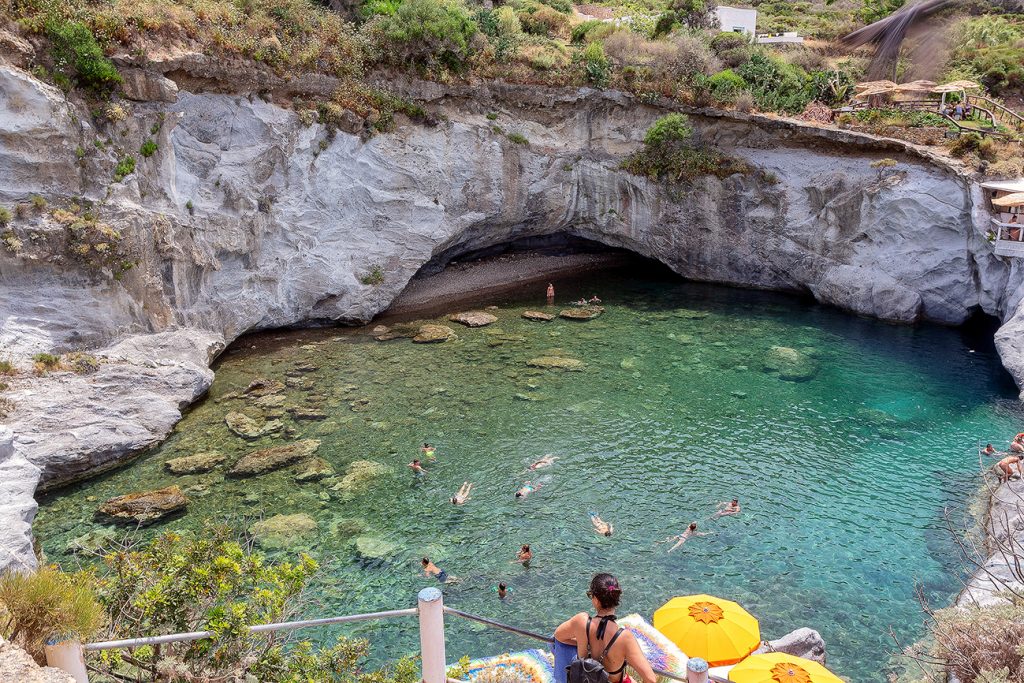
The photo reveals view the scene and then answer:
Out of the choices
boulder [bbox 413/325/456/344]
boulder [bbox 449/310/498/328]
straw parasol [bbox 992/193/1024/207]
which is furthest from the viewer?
boulder [bbox 449/310/498/328]

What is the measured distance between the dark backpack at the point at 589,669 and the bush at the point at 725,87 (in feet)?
106

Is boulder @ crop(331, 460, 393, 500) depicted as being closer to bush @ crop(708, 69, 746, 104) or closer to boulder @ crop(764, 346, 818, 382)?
boulder @ crop(764, 346, 818, 382)

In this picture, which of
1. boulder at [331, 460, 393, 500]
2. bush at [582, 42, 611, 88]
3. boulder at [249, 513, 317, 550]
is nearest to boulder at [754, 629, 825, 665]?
boulder at [249, 513, 317, 550]

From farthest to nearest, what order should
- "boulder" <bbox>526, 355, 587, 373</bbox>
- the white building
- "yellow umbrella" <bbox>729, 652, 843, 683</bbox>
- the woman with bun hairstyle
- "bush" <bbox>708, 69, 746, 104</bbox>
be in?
the white building, "bush" <bbox>708, 69, 746, 104</bbox>, "boulder" <bbox>526, 355, 587, 373</bbox>, "yellow umbrella" <bbox>729, 652, 843, 683</bbox>, the woman with bun hairstyle

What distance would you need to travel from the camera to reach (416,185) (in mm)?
29641

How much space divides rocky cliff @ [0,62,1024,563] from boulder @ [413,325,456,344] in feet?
8.64

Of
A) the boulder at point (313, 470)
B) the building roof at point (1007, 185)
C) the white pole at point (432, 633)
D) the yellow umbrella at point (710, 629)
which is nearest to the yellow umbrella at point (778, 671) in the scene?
the yellow umbrella at point (710, 629)

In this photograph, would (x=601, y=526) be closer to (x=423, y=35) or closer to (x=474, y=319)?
(x=474, y=319)

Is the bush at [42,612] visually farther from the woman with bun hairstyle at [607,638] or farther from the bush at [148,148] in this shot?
the bush at [148,148]

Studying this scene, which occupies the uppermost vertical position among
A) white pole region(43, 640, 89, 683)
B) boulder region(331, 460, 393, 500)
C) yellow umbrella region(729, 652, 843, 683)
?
white pole region(43, 640, 89, 683)

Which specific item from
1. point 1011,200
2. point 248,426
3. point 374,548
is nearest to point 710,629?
point 374,548

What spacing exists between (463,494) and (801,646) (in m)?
8.60

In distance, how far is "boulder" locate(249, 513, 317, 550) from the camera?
1570cm

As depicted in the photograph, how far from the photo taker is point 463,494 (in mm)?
17750
